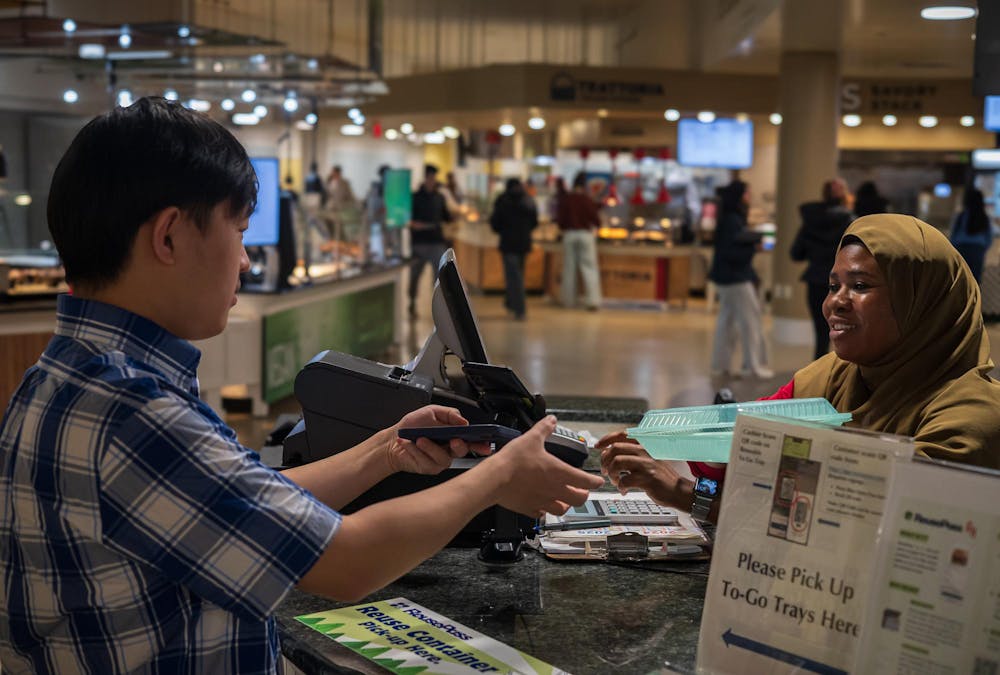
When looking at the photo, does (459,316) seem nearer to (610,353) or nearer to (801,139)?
(610,353)

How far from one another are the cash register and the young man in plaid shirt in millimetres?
778

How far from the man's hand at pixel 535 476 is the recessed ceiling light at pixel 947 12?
7.51 meters

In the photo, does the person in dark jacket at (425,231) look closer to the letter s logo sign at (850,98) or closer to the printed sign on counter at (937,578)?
the letter s logo sign at (850,98)

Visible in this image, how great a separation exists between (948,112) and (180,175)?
14549 mm

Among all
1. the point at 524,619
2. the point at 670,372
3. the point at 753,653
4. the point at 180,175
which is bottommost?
the point at 670,372

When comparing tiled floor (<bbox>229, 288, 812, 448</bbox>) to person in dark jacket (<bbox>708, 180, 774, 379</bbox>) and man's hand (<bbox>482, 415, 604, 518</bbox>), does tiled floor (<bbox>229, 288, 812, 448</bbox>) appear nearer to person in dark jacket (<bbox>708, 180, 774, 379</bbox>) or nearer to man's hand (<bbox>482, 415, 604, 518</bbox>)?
person in dark jacket (<bbox>708, 180, 774, 379</bbox>)

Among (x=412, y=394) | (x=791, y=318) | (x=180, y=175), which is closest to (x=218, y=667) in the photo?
(x=180, y=175)

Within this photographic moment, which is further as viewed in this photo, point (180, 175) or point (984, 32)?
point (984, 32)

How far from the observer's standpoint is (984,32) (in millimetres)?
3699

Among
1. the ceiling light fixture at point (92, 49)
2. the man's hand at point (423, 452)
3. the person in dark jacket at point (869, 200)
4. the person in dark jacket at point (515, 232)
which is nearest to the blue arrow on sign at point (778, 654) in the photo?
the man's hand at point (423, 452)

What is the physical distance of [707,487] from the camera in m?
2.39

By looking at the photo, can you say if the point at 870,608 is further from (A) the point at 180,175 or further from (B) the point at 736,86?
(B) the point at 736,86

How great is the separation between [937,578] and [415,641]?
865 mm

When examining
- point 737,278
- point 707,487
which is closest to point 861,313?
point 707,487
